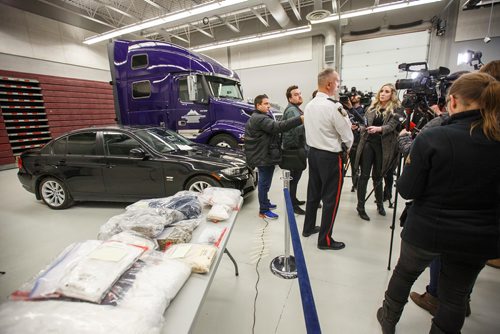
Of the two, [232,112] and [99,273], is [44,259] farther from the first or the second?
[232,112]

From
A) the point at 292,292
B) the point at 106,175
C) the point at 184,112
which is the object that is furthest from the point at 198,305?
the point at 184,112

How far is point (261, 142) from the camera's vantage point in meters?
2.95

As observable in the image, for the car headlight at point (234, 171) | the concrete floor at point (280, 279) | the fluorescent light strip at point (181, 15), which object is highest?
the fluorescent light strip at point (181, 15)

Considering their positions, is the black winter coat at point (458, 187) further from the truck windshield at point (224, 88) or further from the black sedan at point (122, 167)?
the truck windshield at point (224, 88)

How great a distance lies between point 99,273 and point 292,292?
1.56m

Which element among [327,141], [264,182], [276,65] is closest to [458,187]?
[327,141]

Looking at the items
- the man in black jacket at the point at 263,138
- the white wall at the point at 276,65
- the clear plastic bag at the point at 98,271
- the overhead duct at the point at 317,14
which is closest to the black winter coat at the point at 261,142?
the man in black jacket at the point at 263,138

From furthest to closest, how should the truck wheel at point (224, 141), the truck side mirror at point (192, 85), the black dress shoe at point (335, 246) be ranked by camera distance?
the truck wheel at point (224, 141)
the truck side mirror at point (192, 85)
the black dress shoe at point (335, 246)

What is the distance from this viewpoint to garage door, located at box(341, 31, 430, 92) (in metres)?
9.10

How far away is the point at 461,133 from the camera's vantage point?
3.50 feet

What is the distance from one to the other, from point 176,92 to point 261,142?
342 cm

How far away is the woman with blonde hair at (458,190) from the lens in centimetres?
105

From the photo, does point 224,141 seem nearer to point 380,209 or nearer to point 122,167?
point 122,167

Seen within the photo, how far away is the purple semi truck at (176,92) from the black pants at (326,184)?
9.57 feet
